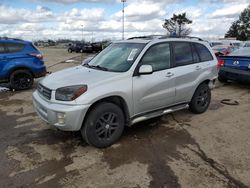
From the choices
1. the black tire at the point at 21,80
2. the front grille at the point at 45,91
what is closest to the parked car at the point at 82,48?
the black tire at the point at 21,80

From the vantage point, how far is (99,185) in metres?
3.38

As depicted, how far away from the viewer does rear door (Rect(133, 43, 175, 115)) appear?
4695 mm

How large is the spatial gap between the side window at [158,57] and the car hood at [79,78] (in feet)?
2.46

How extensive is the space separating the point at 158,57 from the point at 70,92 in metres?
1.90

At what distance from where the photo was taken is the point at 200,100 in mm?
6242

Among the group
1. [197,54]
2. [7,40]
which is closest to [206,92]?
[197,54]

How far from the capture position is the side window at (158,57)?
4.90 m

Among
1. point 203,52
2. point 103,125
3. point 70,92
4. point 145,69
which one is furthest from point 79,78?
point 203,52

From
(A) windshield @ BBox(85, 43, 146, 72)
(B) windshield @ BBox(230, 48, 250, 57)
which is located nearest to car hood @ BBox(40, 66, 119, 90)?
(A) windshield @ BBox(85, 43, 146, 72)

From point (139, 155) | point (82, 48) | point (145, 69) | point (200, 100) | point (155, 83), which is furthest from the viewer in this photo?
point (82, 48)

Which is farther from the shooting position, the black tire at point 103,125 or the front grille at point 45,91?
the front grille at point 45,91

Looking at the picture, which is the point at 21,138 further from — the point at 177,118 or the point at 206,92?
the point at 206,92

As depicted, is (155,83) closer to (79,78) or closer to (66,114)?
(79,78)

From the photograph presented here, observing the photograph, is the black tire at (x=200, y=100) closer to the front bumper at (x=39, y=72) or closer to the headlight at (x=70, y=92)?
the headlight at (x=70, y=92)
